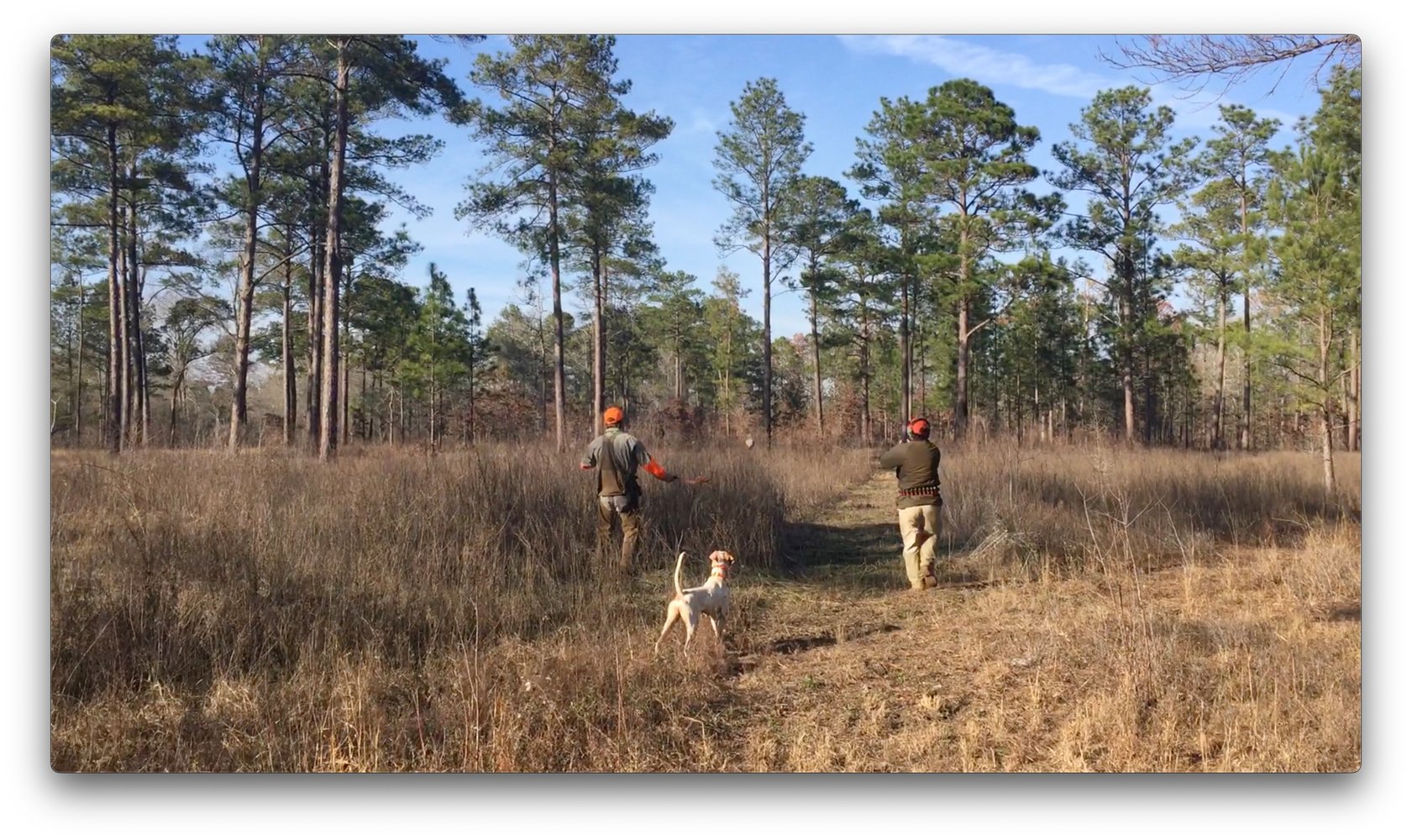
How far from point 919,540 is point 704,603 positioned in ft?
10.0

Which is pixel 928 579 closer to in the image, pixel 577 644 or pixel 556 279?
pixel 577 644

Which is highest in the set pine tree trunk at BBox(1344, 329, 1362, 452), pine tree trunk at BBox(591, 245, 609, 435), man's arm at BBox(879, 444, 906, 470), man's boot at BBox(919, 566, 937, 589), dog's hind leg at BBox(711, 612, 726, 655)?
pine tree trunk at BBox(591, 245, 609, 435)

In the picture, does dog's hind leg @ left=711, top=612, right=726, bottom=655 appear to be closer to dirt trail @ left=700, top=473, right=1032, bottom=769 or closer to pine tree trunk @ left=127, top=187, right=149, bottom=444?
dirt trail @ left=700, top=473, right=1032, bottom=769

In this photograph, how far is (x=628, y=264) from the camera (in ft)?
81.3

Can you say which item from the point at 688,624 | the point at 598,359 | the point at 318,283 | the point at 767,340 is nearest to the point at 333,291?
the point at 598,359

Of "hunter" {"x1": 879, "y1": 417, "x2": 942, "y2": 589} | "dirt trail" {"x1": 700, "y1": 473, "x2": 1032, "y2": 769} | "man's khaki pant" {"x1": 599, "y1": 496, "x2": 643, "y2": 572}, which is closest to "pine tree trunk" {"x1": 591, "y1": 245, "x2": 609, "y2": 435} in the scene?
"man's khaki pant" {"x1": 599, "y1": 496, "x2": 643, "y2": 572}

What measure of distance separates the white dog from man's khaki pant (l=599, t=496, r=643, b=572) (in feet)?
6.43

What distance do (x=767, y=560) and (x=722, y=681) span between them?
3.42 meters

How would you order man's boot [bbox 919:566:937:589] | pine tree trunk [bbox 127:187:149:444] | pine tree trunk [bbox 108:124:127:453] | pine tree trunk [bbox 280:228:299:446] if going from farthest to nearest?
pine tree trunk [bbox 280:228:299:446] → man's boot [bbox 919:566:937:589] → pine tree trunk [bbox 127:187:149:444] → pine tree trunk [bbox 108:124:127:453]

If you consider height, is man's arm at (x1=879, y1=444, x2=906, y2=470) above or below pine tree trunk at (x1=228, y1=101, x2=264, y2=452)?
below

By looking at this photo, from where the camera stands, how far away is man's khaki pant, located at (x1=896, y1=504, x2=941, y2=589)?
23.4ft

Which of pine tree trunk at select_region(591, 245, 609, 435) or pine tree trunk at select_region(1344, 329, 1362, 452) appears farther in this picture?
pine tree trunk at select_region(591, 245, 609, 435)

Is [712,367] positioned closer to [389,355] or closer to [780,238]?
[389,355]
